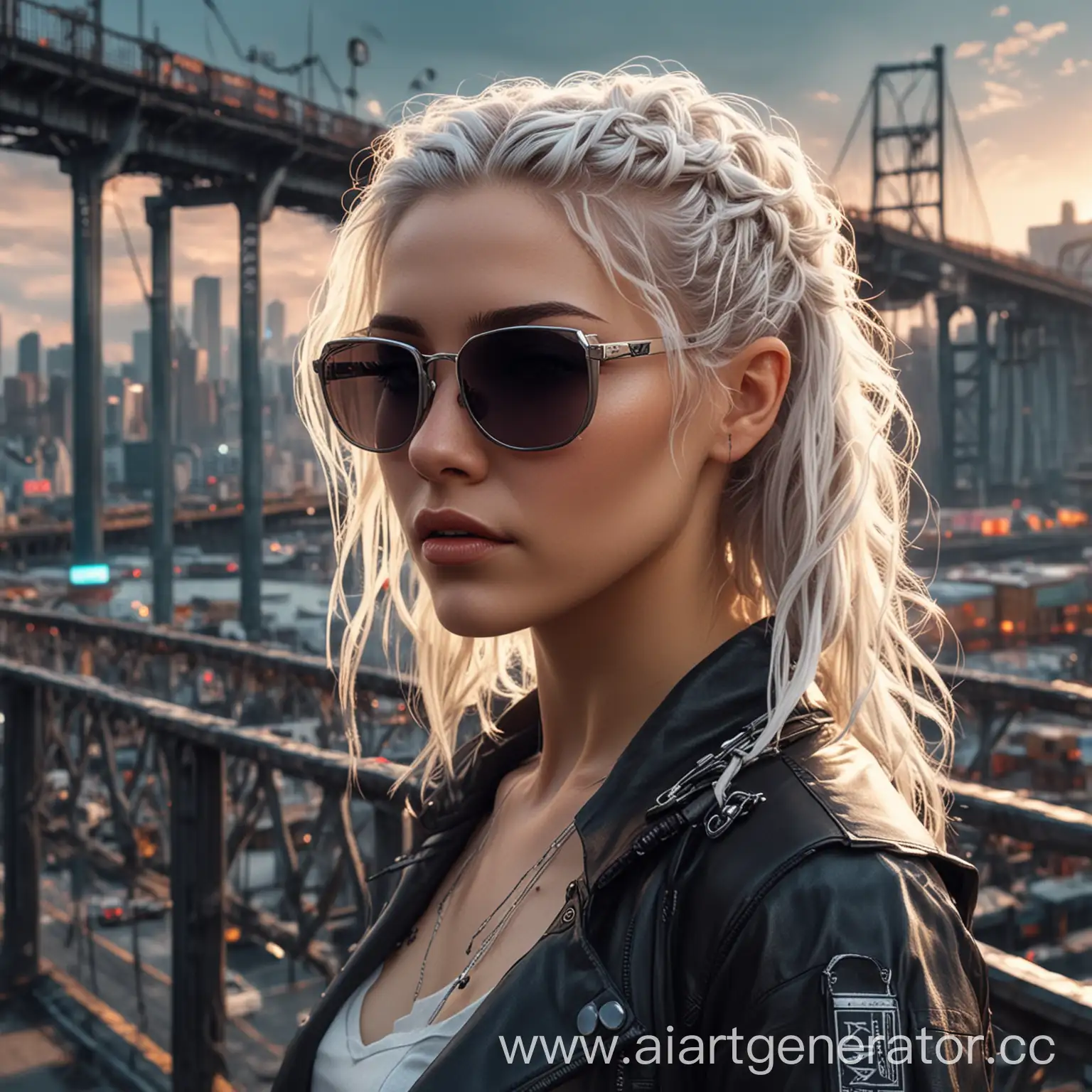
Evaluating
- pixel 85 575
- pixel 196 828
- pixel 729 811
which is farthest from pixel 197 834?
pixel 85 575

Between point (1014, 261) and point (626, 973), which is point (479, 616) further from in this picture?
point (1014, 261)

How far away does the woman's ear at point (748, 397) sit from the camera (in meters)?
1.18

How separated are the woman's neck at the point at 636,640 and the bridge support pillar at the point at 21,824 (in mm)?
2881

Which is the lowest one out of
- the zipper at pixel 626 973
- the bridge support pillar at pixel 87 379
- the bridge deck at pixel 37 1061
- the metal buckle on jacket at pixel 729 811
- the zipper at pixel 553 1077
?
the bridge deck at pixel 37 1061

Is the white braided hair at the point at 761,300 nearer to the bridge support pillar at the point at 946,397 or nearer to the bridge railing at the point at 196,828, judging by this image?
the bridge railing at the point at 196,828

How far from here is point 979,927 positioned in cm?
596

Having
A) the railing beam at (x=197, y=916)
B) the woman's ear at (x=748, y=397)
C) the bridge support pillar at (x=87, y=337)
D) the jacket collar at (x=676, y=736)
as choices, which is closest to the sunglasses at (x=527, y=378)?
the woman's ear at (x=748, y=397)

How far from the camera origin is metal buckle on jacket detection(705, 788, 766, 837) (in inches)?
36.2

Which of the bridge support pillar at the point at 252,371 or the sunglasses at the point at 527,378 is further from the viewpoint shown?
the bridge support pillar at the point at 252,371

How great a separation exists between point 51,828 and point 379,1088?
Answer: 322cm

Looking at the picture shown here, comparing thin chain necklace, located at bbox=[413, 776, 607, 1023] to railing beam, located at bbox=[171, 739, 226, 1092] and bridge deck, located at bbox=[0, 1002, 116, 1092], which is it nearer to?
railing beam, located at bbox=[171, 739, 226, 1092]

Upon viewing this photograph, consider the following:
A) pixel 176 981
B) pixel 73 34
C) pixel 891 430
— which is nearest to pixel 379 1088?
pixel 891 430

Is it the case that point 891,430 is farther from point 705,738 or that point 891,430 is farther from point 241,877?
point 241,877

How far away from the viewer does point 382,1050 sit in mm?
1217
